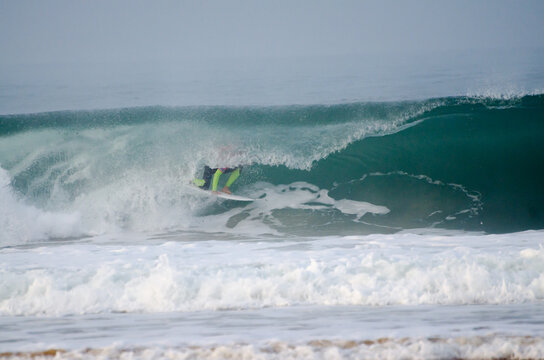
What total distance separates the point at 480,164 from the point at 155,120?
5621mm

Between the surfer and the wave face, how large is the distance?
0.18 meters

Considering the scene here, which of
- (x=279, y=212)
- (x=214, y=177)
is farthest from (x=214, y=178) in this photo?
(x=279, y=212)

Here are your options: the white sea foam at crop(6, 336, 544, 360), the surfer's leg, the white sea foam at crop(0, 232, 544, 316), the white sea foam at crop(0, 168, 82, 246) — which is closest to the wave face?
the white sea foam at crop(0, 168, 82, 246)

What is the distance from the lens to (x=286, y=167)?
7371mm

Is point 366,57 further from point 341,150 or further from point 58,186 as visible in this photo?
point 58,186

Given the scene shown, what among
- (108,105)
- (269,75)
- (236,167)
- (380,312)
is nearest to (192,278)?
(380,312)

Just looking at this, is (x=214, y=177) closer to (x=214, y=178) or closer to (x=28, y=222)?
(x=214, y=178)

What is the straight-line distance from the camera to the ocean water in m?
2.42

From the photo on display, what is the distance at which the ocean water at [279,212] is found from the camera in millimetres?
2424

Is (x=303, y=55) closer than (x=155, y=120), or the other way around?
(x=155, y=120)

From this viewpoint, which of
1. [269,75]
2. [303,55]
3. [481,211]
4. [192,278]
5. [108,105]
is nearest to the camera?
[192,278]

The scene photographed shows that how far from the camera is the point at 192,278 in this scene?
340 cm

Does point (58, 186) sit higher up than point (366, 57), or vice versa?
point (366, 57)

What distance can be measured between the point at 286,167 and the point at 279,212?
1005 millimetres
